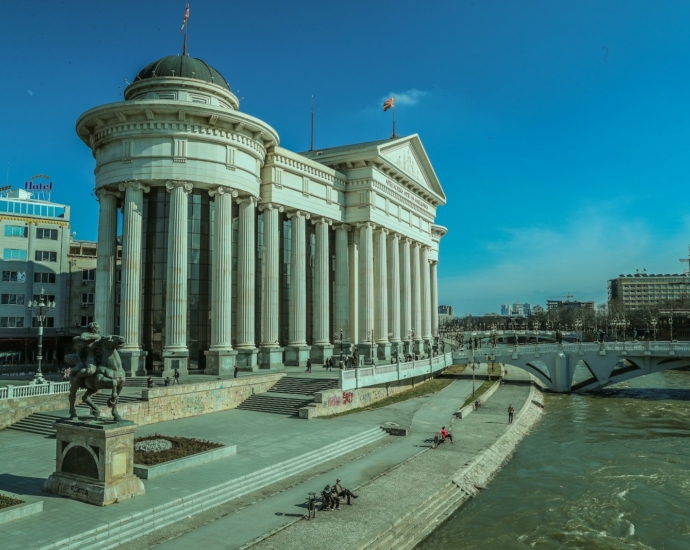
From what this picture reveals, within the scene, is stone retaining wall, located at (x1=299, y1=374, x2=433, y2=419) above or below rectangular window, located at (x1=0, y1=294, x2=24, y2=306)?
below

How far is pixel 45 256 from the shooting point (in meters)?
63.9

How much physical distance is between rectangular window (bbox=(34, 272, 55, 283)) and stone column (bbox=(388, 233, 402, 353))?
38247mm

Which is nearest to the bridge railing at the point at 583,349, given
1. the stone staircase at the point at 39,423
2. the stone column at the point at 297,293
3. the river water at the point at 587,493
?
the river water at the point at 587,493

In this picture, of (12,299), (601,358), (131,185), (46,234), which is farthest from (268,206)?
(601,358)

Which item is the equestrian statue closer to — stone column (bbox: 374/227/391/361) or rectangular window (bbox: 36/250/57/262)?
stone column (bbox: 374/227/391/361)

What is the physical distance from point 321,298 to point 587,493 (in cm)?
3213

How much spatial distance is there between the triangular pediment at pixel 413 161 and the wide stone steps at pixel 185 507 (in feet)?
125

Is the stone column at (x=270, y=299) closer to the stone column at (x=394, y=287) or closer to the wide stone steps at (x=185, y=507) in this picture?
the stone column at (x=394, y=287)

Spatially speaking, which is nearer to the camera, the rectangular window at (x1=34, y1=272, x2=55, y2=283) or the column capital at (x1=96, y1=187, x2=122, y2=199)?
the column capital at (x1=96, y1=187, x2=122, y2=199)

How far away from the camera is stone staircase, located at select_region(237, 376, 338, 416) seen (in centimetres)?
3778

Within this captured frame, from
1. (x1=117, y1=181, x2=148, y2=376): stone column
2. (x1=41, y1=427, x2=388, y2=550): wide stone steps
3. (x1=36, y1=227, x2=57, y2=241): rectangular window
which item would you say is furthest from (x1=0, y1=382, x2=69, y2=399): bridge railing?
(x1=36, y1=227, x2=57, y2=241): rectangular window

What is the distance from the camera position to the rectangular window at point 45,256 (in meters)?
63.4

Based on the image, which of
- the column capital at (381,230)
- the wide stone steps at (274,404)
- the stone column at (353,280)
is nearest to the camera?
the wide stone steps at (274,404)

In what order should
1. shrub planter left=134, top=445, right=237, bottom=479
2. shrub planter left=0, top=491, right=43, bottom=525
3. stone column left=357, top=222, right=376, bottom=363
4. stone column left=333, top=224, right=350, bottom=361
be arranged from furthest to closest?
stone column left=333, top=224, right=350, bottom=361, stone column left=357, top=222, right=376, bottom=363, shrub planter left=134, top=445, right=237, bottom=479, shrub planter left=0, top=491, right=43, bottom=525
